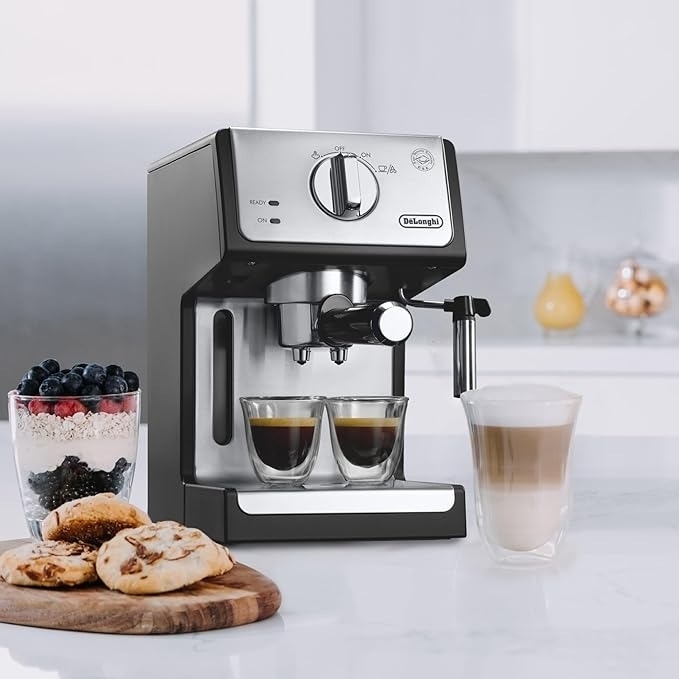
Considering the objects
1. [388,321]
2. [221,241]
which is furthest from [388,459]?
[221,241]

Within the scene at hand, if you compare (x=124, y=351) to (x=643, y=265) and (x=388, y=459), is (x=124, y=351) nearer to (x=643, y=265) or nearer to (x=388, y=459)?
(x=643, y=265)

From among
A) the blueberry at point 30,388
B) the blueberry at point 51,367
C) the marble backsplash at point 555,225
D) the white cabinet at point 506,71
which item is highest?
the white cabinet at point 506,71

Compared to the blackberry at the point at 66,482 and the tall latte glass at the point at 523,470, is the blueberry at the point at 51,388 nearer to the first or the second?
the blackberry at the point at 66,482

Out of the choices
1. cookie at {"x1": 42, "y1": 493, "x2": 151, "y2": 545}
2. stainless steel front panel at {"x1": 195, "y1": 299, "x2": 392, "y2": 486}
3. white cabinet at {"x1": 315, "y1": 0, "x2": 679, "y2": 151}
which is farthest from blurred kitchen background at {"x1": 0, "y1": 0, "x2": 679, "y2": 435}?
cookie at {"x1": 42, "y1": 493, "x2": 151, "y2": 545}

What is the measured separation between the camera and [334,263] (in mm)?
1002

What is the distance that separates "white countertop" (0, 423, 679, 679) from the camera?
0.58 m

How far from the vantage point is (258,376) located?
1.09 m

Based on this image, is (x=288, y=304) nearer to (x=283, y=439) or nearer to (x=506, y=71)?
(x=283, y=439)

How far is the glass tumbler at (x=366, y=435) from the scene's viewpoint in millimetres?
982

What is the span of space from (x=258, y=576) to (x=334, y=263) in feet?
1.17

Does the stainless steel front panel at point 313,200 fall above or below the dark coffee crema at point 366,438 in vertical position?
above

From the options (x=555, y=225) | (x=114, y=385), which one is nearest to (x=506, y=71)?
(x=555, y=225)

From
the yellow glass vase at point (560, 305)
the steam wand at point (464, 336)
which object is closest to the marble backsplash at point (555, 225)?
the yellow glass vase at point (560, 305)

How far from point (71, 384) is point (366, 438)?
0.26 metres
